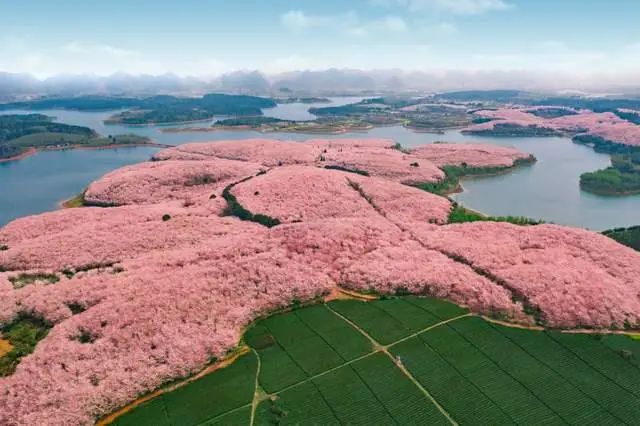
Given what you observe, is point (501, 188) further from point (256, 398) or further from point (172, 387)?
point (172, 387)

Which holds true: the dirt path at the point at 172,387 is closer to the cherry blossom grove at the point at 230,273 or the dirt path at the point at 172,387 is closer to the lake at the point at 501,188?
the cherry blossom grove at the point at 230,273

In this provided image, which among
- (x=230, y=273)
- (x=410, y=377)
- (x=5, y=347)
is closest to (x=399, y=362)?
(x=410, y=377)

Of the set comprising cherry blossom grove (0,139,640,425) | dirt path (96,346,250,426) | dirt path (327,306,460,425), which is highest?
→ cherry blossom grove (0,139,640,425)

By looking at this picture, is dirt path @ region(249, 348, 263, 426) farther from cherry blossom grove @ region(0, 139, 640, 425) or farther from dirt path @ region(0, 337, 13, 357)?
dirt path @ region(0, 337, 13, 357)

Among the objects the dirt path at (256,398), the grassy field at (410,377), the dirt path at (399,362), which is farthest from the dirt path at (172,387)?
the dirt path at (399,362)

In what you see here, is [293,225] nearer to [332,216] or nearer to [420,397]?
[332,216]

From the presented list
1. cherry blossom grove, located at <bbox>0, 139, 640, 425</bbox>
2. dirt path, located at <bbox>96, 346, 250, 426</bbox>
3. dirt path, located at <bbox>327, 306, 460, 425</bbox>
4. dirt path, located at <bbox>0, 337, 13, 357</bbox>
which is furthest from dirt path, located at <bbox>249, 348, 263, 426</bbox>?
dirt path, located at <bbox>0, 337, 13, 357</bbox>

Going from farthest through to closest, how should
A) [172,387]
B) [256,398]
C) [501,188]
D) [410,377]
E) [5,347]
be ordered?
[501,188]
[5,347]
[410,377]
[172,387]
[256,398]
